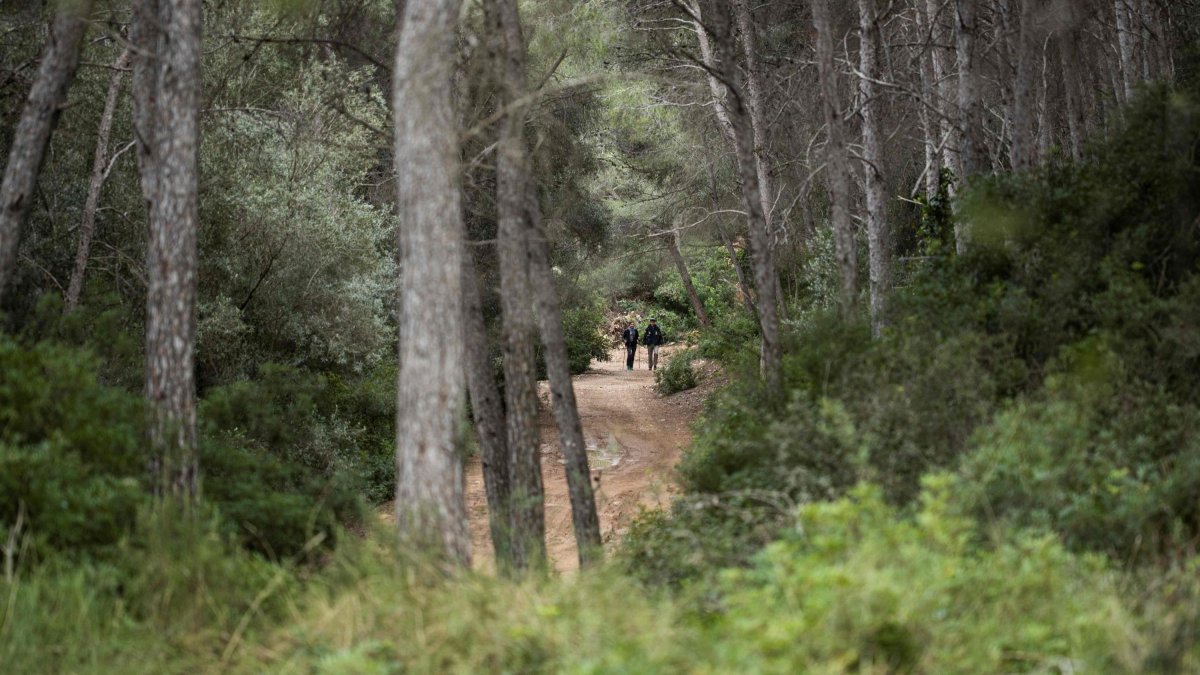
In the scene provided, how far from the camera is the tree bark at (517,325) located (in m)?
11.7

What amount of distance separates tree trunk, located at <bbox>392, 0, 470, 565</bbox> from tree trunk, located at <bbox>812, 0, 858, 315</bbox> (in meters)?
6.34

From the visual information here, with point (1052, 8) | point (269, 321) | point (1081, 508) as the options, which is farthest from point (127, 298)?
point (1052, 8)

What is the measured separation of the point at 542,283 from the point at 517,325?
0.94 m

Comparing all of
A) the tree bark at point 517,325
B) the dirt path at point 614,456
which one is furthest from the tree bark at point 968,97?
the tree bark at point 517,325

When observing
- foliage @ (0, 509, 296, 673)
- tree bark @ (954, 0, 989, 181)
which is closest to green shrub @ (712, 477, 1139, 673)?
foliage @ (0, 509, 296, 673)

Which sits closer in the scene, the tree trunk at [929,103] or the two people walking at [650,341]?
the tree trunk at [929,103]

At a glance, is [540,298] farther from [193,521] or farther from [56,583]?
[56,583]

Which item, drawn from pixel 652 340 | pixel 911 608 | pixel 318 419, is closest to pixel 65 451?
pixel 911 608

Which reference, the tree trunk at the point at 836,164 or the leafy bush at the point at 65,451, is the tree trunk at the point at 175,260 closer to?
the leafy bush at the point at 65,451

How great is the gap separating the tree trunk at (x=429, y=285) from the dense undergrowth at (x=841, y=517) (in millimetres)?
730

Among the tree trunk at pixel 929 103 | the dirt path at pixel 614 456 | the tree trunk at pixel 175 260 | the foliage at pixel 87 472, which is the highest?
the tree trunk at pixel 929 103

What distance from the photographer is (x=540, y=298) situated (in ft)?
41.1

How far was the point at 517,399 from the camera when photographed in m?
11.8

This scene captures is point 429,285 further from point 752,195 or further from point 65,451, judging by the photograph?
point 752,195
